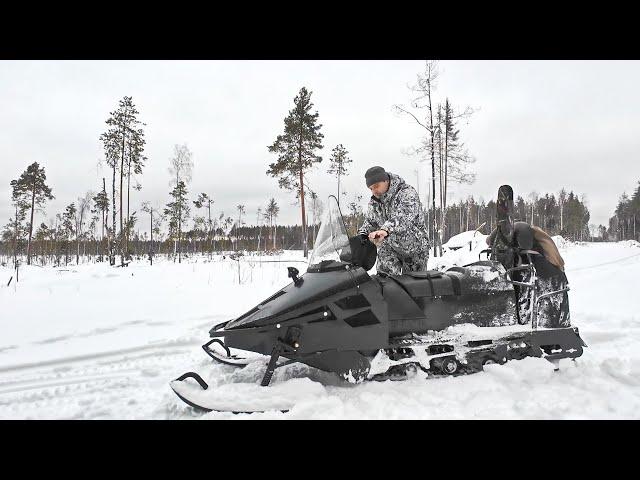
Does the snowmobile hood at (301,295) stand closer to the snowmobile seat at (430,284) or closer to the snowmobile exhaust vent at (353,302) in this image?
the snowmobile exhaust vent at (353,302)

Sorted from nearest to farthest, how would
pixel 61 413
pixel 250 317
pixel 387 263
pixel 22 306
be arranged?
pixel 61 413
pixel 250 317
pixel 387 263
pixel 22 306

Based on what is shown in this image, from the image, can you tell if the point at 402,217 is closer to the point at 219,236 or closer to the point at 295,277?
the point at 295,277

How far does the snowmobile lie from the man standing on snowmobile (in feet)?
1.99

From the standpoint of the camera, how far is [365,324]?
2896 mm

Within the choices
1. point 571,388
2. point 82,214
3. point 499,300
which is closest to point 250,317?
point 499,300

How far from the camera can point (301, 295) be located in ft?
9.49

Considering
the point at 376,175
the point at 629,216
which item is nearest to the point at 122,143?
the point at 376,175

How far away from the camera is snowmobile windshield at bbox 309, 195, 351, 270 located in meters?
3.20

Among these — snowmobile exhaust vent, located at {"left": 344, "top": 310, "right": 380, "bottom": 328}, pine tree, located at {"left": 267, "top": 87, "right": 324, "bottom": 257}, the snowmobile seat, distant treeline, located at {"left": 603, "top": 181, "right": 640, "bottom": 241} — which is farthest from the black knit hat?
distant treeline, located at {"left": 603, "top": 181, "right": 640, "bottom": 241}

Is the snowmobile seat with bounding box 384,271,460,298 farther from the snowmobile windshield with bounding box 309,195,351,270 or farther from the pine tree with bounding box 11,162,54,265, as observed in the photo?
the pine tree with bounding box 11,162,54,265

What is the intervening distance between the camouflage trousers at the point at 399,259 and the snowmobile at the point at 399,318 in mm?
705

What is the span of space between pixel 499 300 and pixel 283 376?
2074 mm

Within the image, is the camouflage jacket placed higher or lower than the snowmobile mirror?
higher
